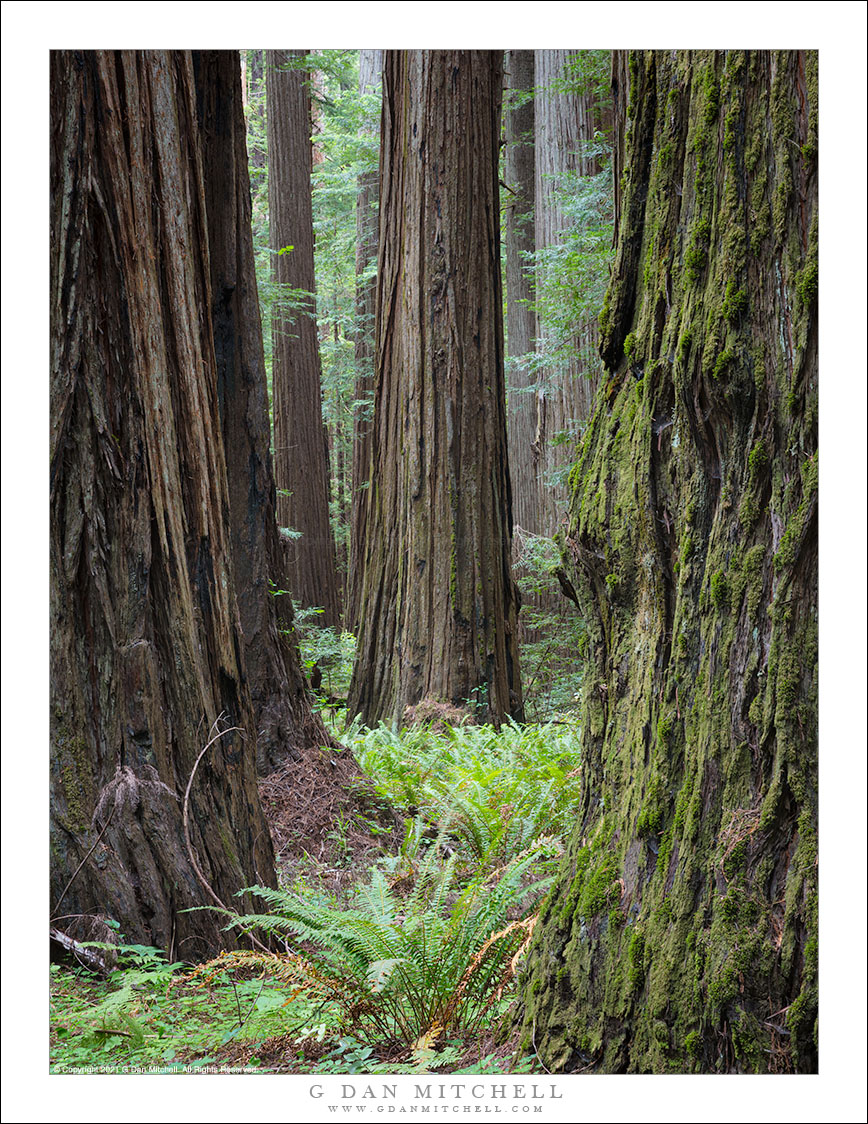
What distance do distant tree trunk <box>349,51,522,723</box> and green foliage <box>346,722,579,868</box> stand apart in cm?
64

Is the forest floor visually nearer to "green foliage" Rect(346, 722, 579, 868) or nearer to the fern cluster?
the fern cluster

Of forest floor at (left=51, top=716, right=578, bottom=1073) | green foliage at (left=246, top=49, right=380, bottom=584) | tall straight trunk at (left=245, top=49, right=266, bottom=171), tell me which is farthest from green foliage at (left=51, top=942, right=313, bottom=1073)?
tall straight trunk at (left=245, top=49, right=266, bottom=171)

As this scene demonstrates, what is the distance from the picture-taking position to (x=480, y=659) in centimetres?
692

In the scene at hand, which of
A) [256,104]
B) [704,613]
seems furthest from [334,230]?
[704,613]

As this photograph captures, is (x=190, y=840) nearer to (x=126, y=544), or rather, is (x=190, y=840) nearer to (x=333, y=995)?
(x=333, y=995)

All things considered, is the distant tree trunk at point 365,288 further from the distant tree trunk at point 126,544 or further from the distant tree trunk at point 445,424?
the distant tree trunk at point 126,544

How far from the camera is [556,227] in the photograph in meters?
9.81

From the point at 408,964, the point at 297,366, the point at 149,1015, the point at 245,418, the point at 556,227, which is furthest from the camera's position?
the point at 297,366

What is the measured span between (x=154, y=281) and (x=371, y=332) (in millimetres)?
12973

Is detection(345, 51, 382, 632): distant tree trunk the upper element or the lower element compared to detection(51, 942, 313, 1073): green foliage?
upper

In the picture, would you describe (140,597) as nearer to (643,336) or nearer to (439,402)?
(643,336)

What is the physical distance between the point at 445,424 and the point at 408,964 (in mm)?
5179

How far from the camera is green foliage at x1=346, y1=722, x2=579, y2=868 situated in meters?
3.97

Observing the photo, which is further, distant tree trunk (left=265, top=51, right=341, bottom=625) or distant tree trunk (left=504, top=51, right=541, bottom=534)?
distant tree trunk (left=265, top=51, right=341, bottom=625)
